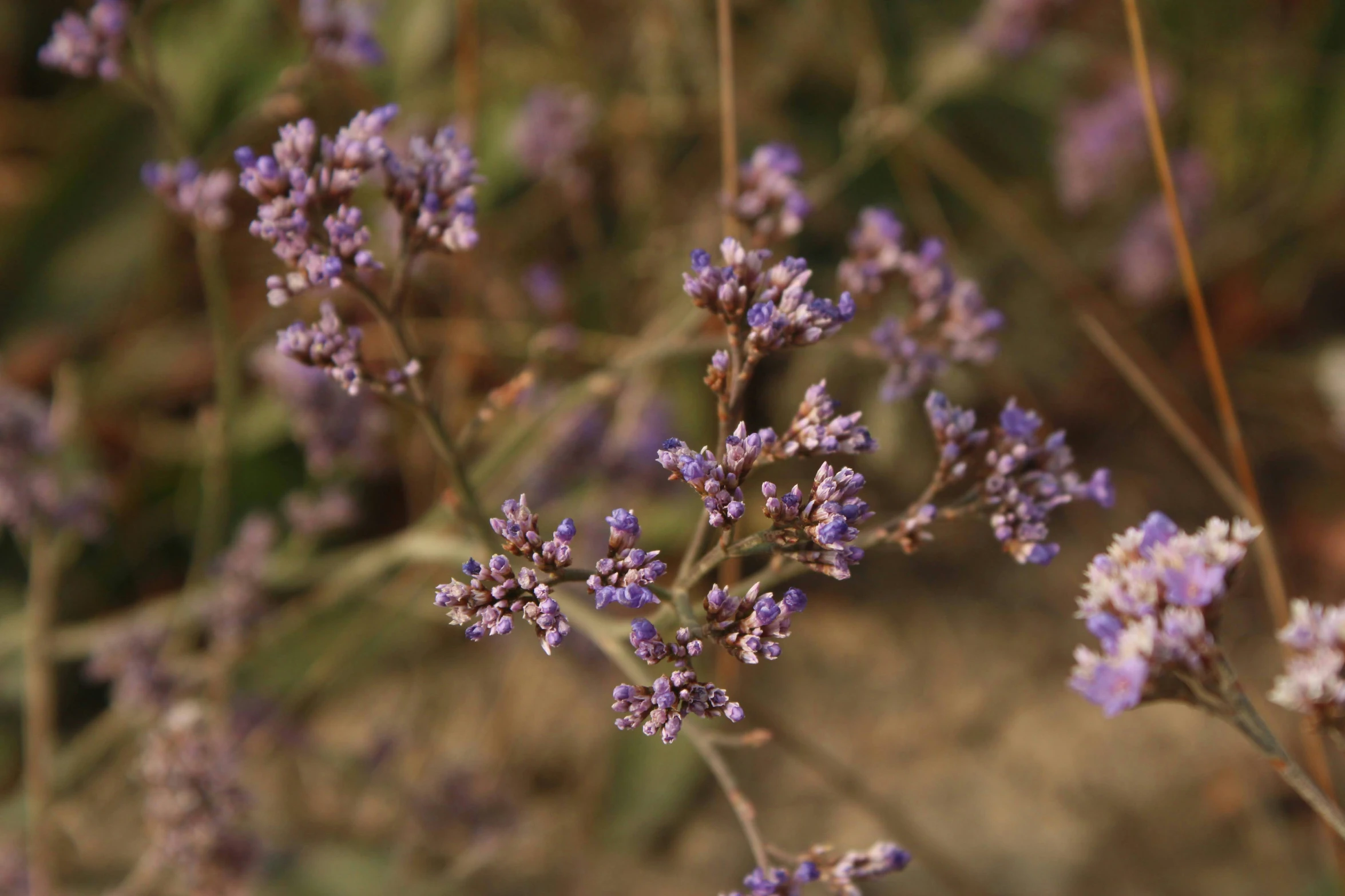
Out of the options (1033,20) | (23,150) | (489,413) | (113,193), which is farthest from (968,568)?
(23,150)

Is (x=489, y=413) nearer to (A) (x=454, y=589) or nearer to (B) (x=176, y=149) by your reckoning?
(A) (x=454, y=589)

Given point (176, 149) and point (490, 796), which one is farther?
point (490, 796)

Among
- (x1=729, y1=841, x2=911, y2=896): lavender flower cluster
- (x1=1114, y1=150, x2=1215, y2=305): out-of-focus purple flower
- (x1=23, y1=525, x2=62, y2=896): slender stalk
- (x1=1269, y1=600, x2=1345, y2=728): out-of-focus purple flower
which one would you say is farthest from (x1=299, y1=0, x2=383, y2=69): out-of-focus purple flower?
(x1=1114, y1=150, x2=1215, y2=305): out-of-focus purple flower

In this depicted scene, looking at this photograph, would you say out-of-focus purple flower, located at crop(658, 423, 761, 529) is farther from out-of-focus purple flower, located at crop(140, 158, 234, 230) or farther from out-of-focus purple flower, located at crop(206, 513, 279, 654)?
out-of-focus purple flower, located at crop(206, 513, 279, 654)

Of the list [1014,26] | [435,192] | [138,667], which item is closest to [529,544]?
[435,192]

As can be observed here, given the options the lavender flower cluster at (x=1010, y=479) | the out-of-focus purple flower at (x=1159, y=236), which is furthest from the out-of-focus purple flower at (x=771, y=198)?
the out-of-focus purple flower at (x=1159, y=236)

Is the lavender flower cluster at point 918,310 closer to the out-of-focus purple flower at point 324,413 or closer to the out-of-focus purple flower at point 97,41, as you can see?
the out-of-focus purple flower at point 324,413

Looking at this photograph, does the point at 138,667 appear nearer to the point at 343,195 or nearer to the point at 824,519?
the point at 343,195
